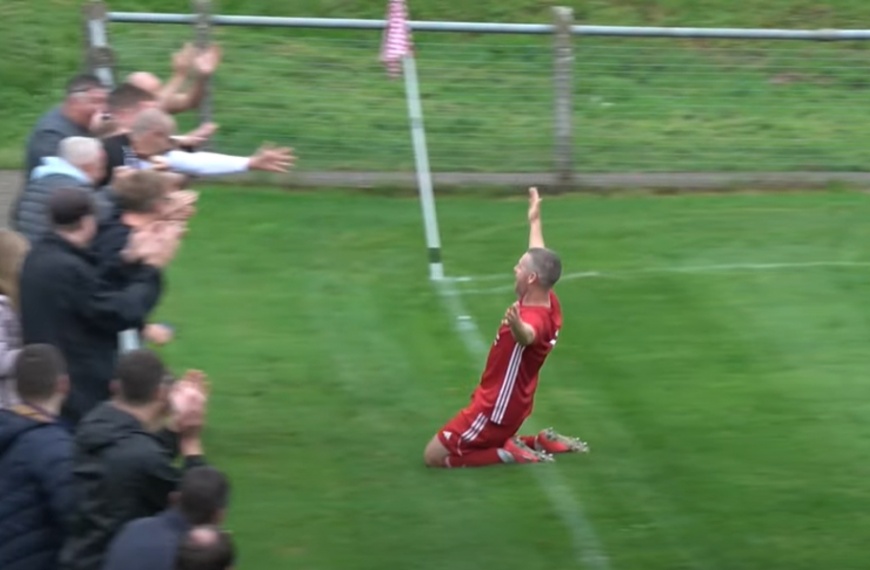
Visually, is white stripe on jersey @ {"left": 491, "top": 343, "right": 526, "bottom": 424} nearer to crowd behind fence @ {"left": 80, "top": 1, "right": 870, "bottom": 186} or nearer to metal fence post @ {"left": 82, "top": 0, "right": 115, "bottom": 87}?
crowd behind fence @ {"left": 80, "top": 1, "right": 870, "bottom": 186}

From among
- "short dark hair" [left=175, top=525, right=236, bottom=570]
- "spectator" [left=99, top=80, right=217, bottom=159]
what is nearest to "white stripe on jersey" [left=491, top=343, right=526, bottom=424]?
"spectator" [left=99, top=80, right=217, bottom=159]

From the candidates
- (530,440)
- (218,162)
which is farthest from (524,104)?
(530,440)

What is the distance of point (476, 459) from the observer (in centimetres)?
909

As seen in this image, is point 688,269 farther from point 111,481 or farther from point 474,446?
point 111,481

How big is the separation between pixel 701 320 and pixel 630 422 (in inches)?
85.5

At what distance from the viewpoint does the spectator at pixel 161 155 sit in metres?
9.46

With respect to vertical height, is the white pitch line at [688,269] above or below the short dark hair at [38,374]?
below

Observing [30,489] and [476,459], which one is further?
[476,459]

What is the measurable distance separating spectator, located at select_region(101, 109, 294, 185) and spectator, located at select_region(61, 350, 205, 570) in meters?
3.35

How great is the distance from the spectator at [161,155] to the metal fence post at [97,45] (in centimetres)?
562

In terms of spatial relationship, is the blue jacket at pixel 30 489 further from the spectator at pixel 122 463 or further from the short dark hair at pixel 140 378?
the short dark hair at pixel 140 378

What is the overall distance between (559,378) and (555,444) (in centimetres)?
133

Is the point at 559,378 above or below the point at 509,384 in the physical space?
below

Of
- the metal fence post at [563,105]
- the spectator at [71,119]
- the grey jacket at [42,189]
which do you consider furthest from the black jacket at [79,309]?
the metal fence post at [563,105]
